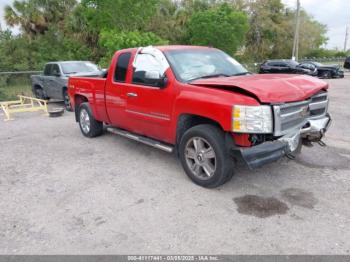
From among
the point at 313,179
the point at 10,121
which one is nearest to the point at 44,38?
the point at 10,121

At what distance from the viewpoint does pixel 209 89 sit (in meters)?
3.89

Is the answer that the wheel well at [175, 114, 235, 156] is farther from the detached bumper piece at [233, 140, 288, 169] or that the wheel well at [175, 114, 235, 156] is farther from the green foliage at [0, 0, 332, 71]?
the green foliage at [0, 0, 332, 71]

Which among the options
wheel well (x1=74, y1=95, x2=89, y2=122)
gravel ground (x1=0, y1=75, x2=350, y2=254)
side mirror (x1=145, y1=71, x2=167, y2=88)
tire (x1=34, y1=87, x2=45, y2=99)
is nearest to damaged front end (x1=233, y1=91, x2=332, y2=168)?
gravel ground (x1=0, y1=75, x2=350, y2=254)

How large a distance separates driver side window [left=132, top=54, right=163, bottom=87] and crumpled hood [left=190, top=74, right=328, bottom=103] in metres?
0.62

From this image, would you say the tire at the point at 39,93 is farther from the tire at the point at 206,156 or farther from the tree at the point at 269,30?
the tree at the point at 269,30

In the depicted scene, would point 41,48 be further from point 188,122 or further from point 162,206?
point 162,206

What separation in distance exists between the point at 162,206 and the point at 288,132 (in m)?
1.79

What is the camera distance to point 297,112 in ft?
12.8

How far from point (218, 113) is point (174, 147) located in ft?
4.19

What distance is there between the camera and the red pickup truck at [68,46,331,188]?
357 centimetres

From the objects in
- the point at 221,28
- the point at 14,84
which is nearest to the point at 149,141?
the point at 14,84

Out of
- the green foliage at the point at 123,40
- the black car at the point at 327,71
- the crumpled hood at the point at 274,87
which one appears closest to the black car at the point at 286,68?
the black car at the point at 327,71

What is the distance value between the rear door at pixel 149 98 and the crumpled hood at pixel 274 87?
553mm

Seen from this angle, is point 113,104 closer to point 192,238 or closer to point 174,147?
point 174,147
